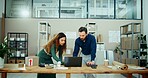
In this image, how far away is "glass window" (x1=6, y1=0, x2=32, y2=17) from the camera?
8516 mm

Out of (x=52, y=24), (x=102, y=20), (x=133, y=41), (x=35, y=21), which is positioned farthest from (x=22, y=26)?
(x=133, y=41)

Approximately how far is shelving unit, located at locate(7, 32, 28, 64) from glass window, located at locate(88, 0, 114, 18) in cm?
286

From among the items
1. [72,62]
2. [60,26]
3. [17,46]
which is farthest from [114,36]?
[72,62]

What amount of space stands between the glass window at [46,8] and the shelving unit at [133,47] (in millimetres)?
2992

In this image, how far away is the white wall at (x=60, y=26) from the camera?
8352 mm

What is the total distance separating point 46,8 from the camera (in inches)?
346

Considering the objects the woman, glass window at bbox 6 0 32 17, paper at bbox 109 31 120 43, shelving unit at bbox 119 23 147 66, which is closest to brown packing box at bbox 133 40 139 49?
shelving unit at bbox 119 23 147 66

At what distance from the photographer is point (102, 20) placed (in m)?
8.53

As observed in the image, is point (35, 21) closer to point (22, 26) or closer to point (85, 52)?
point (22, 26)

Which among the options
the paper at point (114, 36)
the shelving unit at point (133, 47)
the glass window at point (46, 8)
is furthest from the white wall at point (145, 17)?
the glass window at point (46, 8)

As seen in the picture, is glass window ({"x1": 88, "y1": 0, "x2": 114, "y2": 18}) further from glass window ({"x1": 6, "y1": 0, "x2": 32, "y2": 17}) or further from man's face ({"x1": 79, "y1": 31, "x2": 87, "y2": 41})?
man's face ({"x1": 79, "y1": 31, "x2": 87, "y2": 41})

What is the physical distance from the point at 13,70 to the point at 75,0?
6202 mm

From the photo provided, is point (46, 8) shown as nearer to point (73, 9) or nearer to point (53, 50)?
point (73, 9)

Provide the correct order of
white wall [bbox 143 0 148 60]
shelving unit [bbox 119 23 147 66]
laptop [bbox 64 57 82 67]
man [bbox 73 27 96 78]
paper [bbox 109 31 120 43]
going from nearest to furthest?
1. laptop [bbox 64 57 82 67]
2. man [bbox 73 27 96 78]
3. shelving unit [bbox 119 23 147 66]
4. white wall [bbox 143 0 148 60]
5. paper [bbox 109 31 120 43]
